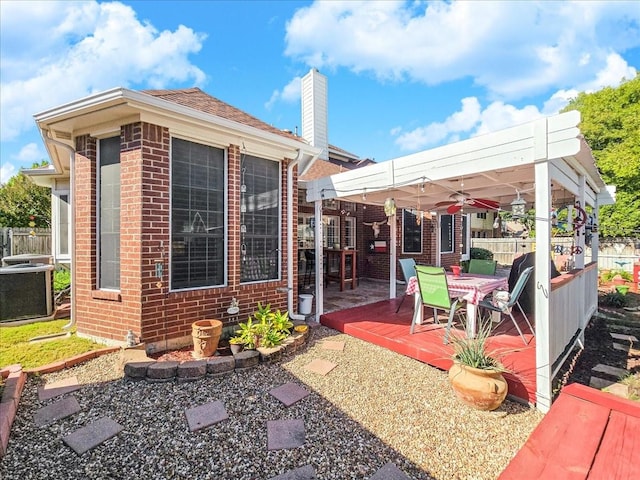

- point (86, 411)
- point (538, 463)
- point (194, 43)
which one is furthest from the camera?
point (194, 43)

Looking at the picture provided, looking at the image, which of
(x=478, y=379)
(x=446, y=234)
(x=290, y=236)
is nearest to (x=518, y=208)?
(x=478, y=379)

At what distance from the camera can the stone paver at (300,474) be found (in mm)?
2068

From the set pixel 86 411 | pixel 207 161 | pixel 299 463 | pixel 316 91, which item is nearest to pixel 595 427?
pixel 299 463

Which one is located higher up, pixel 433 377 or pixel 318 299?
pixel 318 299

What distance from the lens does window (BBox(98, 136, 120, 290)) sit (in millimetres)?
4215

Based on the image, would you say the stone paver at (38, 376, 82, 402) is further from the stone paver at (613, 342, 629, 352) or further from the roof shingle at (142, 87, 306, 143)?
the stone paver at (613, 342, 629, 352)

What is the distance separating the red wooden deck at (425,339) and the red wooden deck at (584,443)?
117 cm

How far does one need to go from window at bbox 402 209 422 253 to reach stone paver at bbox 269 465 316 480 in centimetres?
871

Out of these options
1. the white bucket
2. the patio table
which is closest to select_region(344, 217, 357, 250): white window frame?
the white bucket

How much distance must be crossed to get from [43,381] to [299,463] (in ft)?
10.2

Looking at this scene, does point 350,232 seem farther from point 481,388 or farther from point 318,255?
point 481,388

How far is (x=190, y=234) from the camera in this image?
4.36 meters

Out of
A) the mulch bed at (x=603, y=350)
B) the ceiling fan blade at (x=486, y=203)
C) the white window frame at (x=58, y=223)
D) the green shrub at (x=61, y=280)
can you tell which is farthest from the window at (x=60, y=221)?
the mulch bed at (x=603, y=350)

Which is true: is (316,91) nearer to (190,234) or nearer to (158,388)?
(190,234)
